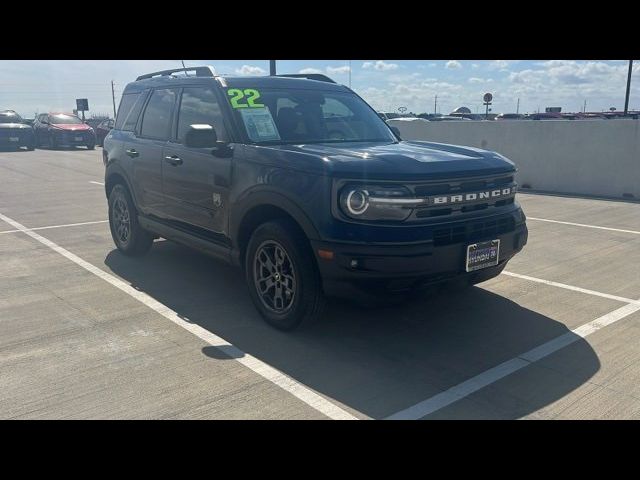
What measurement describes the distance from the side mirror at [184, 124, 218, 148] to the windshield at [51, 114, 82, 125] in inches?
1019

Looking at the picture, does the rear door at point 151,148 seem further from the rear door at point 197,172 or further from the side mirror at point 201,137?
the side mirror at point 201,137

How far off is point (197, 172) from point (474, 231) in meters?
2.48

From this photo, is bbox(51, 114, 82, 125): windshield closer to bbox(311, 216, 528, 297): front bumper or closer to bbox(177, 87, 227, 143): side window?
bbox(177, 87, 227, 143): side window

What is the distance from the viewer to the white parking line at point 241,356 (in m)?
3.28

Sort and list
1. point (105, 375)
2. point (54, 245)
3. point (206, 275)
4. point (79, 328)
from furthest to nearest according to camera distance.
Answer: point (54, 245) → point (206, 275) → point (79, 328) → point (105, 375)

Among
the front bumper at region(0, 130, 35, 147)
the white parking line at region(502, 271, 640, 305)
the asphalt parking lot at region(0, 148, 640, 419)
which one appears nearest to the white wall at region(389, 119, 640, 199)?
the asphalt parking lot at region(0, 148, 640, 419)

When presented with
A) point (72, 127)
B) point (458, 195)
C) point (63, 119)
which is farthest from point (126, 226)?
point (63, 119)

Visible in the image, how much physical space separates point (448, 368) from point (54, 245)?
5.65 metres

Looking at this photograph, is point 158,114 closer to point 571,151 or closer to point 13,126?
point 571,151

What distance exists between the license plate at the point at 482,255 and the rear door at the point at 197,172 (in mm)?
2028

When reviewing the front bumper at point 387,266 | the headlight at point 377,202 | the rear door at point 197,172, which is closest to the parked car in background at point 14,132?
the rear door at point 197,172

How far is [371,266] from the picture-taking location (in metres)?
3.74
